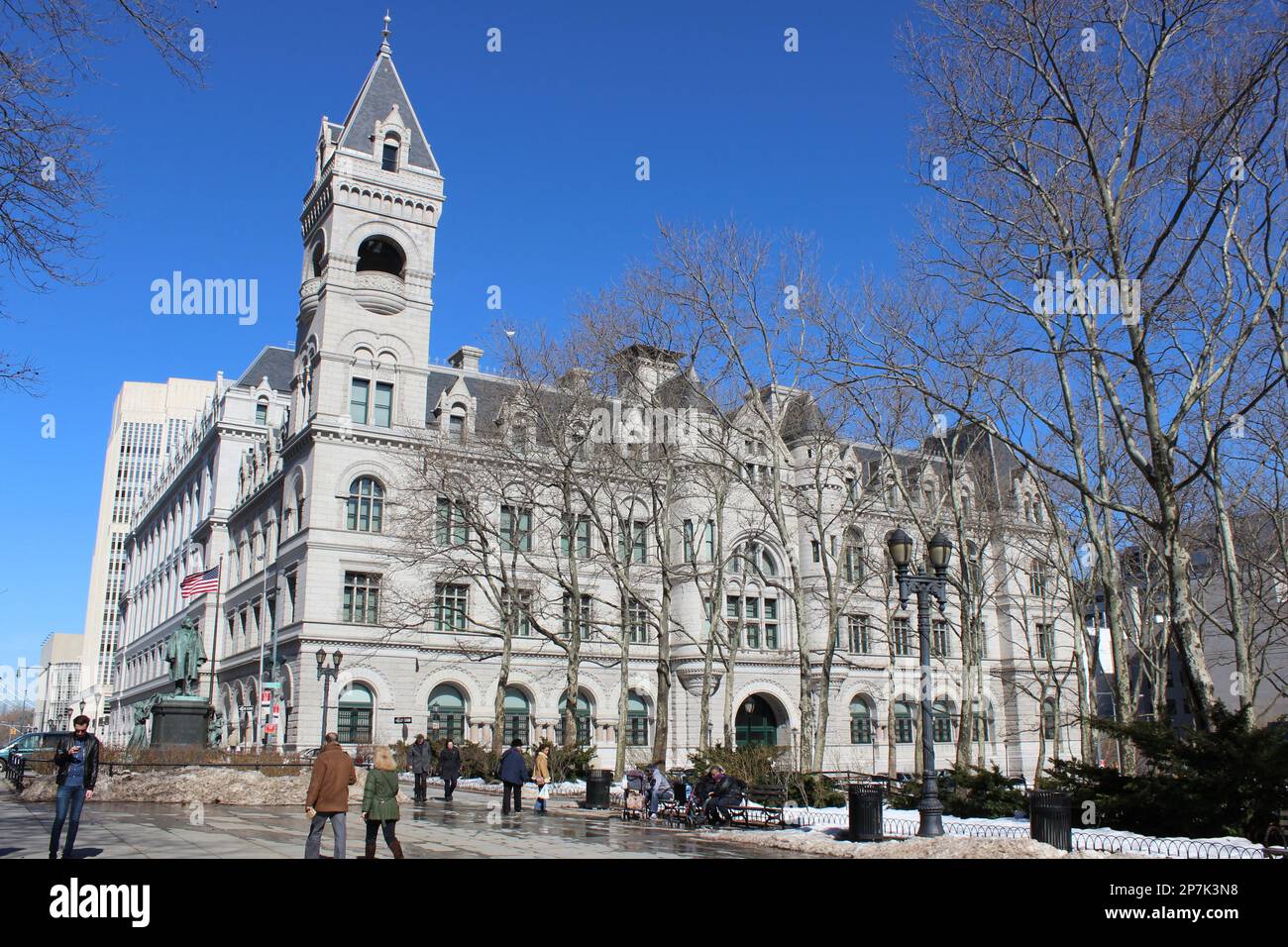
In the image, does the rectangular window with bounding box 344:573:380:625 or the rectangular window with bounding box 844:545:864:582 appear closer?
the rectangular window with bounding box 344:573:380:625

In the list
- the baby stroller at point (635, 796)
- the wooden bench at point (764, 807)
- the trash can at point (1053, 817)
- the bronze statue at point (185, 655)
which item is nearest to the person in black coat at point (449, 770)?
the baby stroller at point (635, 796)

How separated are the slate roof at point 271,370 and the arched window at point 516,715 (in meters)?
27.3

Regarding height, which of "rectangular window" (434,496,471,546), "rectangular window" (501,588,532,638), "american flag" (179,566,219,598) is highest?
"rectangular window" (434,496,471,546)

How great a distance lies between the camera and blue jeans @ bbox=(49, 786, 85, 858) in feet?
42.1

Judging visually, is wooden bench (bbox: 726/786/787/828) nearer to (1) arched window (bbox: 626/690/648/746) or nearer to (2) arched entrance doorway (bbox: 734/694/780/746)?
(1) arched window (bbox: 626/690/648/746)

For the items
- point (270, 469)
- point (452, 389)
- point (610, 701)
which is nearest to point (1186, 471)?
point (610, 701)

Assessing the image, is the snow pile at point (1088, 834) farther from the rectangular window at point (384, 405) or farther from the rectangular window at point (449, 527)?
the rectangular window at point (384, 405)

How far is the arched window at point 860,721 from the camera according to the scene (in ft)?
185

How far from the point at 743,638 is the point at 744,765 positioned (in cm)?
2931

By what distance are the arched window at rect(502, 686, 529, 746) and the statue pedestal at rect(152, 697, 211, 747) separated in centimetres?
2001

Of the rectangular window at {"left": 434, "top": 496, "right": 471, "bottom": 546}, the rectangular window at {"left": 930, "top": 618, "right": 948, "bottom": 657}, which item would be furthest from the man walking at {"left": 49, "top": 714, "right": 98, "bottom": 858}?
the rectangular window at {"left": 930, "top": 618, "right": 948, "bottom": 657}
